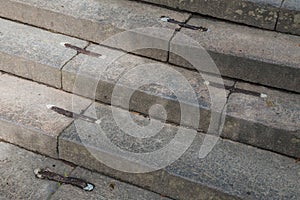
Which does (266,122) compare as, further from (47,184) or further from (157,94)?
(47,184)

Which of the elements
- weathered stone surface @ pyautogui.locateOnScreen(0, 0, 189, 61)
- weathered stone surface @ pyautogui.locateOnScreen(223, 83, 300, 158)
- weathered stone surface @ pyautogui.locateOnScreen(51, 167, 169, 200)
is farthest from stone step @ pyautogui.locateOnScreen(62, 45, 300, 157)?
weathered stone surface @ pyautogui.locateOnScreen(51, 167, 169, 200)

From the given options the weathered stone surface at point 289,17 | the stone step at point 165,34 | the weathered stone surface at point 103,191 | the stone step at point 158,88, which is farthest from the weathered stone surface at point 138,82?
the weathered stone surface at point 289,17

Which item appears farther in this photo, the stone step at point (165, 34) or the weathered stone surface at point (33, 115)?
the stone step at point (165, 34)

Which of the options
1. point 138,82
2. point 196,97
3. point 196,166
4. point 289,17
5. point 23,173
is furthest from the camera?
point 289,17

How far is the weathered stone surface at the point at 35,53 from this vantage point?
3457mm

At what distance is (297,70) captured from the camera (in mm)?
3174

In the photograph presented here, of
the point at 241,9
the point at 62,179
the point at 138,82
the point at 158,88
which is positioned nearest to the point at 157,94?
the point at 158,88

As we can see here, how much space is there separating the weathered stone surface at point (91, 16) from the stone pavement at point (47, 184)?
3.58 ft

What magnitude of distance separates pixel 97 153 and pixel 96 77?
2.03 ft

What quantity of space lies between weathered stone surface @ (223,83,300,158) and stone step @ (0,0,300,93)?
0.19m

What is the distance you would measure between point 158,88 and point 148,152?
525 millimetres

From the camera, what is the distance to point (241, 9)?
3576 millimetres

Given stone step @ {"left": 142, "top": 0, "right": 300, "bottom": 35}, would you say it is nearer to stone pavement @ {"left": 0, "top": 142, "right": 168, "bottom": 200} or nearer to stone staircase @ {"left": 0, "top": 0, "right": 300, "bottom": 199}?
stone staircase @ {"left": 0, "top": 0, "right": 300, "bottom": 199}

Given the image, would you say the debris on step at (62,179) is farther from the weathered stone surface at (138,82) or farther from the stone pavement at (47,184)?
the weathered stone surface at (138,82)
